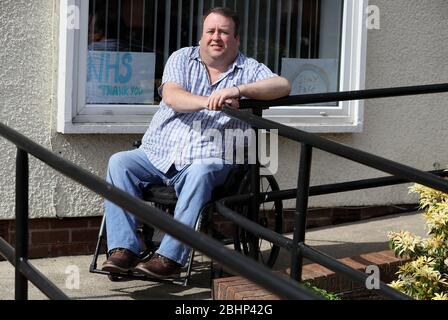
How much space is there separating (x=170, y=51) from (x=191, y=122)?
1.04 meters

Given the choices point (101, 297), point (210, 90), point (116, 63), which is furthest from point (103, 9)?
point (101, 297)

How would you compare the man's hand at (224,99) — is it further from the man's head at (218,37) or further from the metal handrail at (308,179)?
the man's head at (218,37)

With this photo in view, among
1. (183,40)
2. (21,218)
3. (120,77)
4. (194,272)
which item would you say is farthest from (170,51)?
(21,218)

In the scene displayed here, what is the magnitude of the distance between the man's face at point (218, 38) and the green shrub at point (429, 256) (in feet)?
4.09

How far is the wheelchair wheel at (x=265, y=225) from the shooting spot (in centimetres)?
452

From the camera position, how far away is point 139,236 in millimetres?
4613

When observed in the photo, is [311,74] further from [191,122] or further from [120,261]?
[120,261]

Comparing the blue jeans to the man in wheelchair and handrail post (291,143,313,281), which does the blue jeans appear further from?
handrail post (291,143,313,281)

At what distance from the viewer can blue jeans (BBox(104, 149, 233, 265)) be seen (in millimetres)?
4363

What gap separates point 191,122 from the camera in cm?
462

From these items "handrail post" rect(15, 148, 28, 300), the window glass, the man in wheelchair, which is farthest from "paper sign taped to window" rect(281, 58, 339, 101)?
"handrail post" rect(15, 148, 28, 300)

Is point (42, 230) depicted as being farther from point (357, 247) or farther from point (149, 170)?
point (357, 247)

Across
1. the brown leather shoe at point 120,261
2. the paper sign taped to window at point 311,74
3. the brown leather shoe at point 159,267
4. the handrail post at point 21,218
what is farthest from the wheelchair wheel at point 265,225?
the handrail post at point 21,218

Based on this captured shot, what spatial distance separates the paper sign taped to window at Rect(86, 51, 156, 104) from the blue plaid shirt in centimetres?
66
